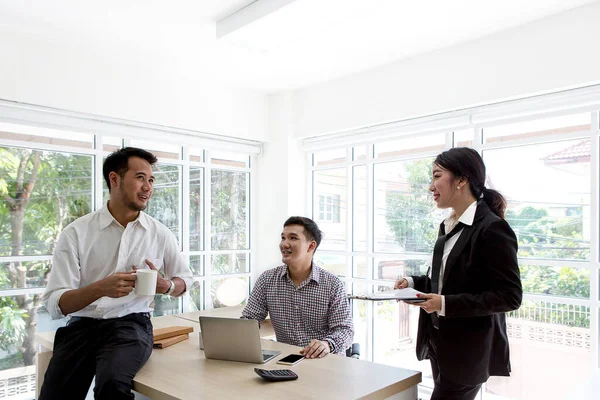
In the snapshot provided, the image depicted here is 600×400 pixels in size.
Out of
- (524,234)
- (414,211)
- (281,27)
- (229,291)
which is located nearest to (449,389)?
(524,234)

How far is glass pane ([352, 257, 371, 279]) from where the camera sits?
4.61 metres

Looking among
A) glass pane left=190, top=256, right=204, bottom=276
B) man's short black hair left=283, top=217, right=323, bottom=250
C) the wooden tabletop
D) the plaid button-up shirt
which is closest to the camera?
the wooden tabletop

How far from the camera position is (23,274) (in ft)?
12.0

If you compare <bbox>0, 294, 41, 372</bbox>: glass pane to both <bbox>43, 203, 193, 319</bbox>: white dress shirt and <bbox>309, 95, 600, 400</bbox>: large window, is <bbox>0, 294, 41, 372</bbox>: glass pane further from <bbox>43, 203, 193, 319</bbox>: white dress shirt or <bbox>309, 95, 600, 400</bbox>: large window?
<bbox>309, 95, 600, 400</bbox>: large window

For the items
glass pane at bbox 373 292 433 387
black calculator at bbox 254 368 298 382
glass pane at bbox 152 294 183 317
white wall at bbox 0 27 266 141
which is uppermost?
white wall at bbox 0 27 266 141

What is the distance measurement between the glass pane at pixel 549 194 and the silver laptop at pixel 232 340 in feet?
7.88

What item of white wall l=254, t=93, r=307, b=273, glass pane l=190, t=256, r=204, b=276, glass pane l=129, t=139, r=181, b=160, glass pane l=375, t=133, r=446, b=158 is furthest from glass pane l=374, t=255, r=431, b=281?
glass pane l=129, t=139, r=181, b=160

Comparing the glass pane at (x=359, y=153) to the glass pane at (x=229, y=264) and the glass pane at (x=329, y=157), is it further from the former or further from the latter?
the glass pane at (x=229, y=264)

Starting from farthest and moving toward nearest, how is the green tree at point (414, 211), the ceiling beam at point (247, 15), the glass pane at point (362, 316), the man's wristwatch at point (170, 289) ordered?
the glass pane at point (362, 316) → the green tree at point (414, 211) → the ceiling beam at point (247, 15) → the man's wristwatch at point (170, 289)

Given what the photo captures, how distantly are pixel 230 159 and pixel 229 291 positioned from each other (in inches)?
53.7

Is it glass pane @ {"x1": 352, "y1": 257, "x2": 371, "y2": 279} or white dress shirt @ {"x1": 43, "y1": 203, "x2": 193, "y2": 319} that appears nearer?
white dress shirt @ {"x1": 43, "y1": 203, "x2": 193, "y2": 319}

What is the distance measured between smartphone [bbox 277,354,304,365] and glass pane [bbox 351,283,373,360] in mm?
2502

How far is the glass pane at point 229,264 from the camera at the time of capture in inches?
193

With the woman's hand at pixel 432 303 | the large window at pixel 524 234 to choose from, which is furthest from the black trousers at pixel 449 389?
the large window at pixel 524 234
